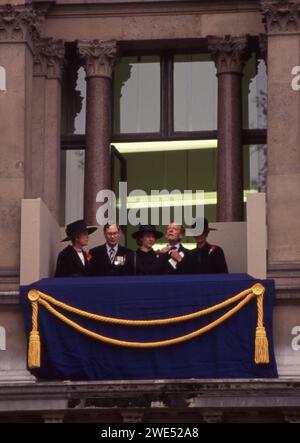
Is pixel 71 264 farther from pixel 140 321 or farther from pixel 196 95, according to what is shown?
pixel 196 95

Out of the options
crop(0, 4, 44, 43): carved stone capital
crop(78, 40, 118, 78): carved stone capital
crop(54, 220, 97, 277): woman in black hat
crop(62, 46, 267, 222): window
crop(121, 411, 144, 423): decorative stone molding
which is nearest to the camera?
crop(121, 411, 144, 423): decorative stone molding

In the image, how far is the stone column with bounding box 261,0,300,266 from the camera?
Answer: 62.8 metres

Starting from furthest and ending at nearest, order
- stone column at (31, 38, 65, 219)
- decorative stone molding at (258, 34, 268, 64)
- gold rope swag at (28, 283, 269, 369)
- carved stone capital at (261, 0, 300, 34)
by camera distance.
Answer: stone column at (31, 38, 65, 219) → decorative stone molding at (258, 34, 268, 64) → carved stone capital at (261, 0, 300, 34) → gold rope swag at (28, 283, 269, 369)

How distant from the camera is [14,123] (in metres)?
64.0

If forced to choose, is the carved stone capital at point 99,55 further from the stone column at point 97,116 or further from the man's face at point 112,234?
the man's face at point 112,234

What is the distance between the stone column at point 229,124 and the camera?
66188 millimetres

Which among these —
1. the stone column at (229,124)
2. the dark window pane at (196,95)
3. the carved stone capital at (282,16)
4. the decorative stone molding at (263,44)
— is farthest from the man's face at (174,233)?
the dark window pane at (196,95)

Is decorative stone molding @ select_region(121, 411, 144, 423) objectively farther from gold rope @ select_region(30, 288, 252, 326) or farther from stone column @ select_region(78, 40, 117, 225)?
stone column @ select_region(78, 40, 117, 225)

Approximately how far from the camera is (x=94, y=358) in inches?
2451

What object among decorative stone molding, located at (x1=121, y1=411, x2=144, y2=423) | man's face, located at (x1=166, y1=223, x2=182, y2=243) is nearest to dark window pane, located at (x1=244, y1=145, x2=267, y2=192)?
man's face, located at (x1=166, y1=223, x2=182, y2=243)

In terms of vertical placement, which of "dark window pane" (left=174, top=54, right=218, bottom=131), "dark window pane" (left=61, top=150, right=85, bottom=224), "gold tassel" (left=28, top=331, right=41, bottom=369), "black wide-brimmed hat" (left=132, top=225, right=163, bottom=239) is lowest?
"gold tassel" (left=28, top=331, right=41, bottom=369)

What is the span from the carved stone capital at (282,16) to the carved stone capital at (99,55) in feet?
13.1

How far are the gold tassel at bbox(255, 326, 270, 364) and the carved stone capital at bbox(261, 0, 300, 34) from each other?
6009 millimetres
